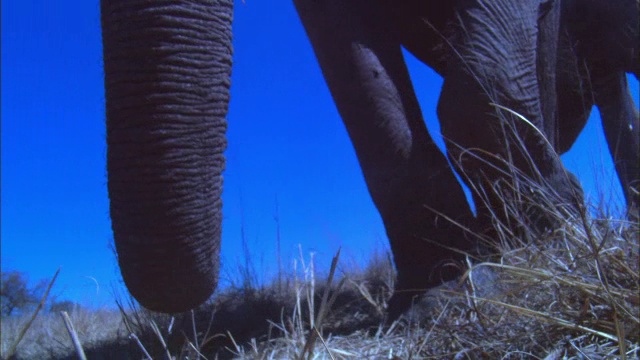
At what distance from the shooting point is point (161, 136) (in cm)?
149

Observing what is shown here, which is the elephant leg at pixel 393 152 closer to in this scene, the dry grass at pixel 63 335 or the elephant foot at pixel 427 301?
the elephant foot at pixel 427 301

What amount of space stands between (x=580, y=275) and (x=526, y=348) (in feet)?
0.74

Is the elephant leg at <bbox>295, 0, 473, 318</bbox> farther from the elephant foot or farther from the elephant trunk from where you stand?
the elephant trunk

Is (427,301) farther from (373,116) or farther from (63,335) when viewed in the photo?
(63,335)

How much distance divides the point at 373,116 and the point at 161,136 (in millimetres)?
1495

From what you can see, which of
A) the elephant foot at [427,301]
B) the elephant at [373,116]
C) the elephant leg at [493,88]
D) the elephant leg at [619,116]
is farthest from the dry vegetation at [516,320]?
the elephant leg at [619,116]

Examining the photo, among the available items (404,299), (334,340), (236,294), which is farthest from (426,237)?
(236,294)

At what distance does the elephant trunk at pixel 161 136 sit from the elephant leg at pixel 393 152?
4.44 feet

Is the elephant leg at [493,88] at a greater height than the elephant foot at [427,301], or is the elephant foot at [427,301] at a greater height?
the elephant leg at [493,88]

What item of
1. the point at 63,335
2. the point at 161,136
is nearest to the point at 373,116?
the point at 161,136

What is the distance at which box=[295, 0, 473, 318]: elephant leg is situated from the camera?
2.81m

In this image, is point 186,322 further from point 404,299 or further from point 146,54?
point 146,54

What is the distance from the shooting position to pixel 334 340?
244cm

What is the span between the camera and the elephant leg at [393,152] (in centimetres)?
281
